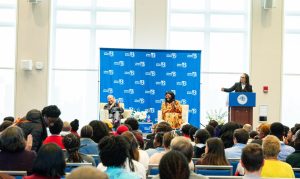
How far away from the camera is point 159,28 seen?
15828mm

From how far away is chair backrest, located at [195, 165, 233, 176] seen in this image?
532 centimetres

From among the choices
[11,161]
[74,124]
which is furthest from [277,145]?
[74,124]

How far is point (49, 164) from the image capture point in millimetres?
3734

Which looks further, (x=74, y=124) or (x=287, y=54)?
(x=287, y=54)

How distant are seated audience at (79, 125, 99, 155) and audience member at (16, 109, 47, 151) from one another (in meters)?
0.51

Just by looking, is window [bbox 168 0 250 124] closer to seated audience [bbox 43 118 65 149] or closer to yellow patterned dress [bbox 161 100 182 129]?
yellow patterned dress [bbox 161 100 182 129]

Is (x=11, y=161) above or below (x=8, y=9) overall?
below

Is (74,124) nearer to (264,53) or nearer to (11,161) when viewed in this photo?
(11,161)

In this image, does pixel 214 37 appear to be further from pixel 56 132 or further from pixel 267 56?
pixel 56 132

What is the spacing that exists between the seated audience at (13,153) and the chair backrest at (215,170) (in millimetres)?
1574

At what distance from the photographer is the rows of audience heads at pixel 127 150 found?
3740 millimetres

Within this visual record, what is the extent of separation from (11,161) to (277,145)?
251 cm

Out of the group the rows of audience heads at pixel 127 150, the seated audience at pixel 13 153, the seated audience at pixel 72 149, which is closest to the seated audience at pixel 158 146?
the rows of audience heads at pixel 127 150

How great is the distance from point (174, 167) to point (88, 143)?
3.54 m
